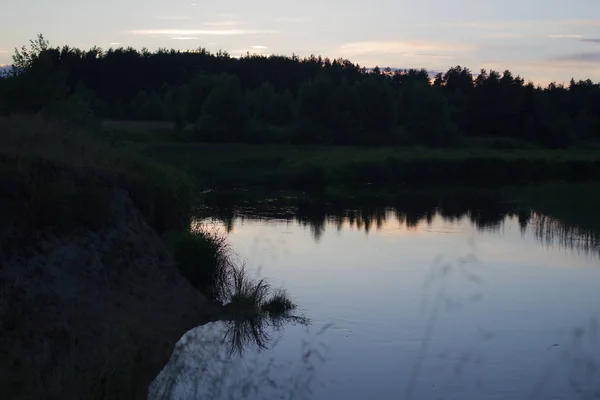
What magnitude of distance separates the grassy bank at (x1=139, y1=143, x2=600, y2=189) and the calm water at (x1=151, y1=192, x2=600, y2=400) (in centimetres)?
2185

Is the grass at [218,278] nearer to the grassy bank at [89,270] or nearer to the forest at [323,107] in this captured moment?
the grassy bank at [89,270]

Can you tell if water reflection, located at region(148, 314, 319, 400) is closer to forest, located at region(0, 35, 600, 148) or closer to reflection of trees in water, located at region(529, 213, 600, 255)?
reflection of trees in water, located at region(529, 213, 600, 255)

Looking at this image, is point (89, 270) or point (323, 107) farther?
point (323, 107)

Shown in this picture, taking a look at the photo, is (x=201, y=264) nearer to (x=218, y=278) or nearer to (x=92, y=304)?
(x=218, y=278)

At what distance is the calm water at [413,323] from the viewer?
1040 centimetres

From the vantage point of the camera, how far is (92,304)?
38.7 ft

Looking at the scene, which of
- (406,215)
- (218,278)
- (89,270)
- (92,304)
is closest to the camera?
(92,304)

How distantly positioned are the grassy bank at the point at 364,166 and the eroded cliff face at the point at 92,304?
29.2 m

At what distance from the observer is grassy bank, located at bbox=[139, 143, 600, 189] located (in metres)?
48.6

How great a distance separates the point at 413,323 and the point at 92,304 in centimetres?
553

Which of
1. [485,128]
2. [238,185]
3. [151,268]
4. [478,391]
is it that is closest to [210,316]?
[151,268]

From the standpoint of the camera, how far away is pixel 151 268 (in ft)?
46.7

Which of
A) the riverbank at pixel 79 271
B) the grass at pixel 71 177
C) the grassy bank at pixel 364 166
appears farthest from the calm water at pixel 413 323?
the grassy bank at pixel 364 166

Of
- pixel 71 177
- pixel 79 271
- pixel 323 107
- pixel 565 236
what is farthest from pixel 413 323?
pixel 323 107
